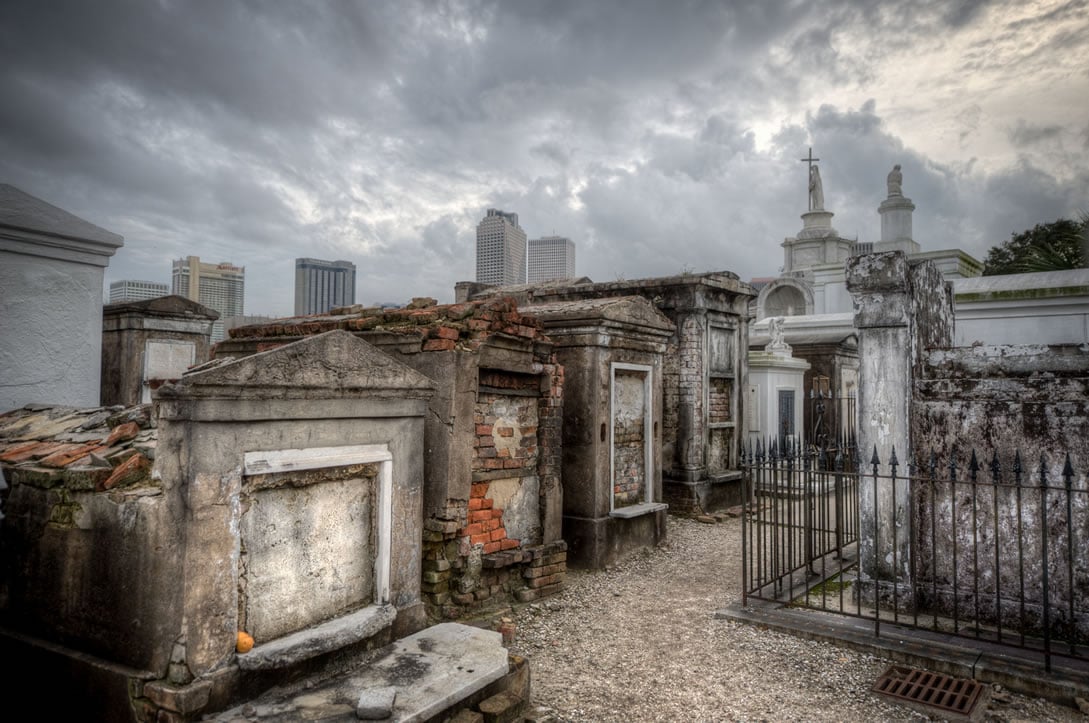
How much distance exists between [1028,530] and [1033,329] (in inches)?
274

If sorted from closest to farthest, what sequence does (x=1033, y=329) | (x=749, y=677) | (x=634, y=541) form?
(x=749, y=677)
(x=634, y=541)
(x=1033, y=329)

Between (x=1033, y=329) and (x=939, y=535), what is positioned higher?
(x=1033, y=329)

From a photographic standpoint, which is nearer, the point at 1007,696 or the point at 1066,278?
the point at 1007,696

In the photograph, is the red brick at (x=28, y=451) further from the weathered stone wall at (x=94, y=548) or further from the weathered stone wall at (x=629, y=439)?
the weathered stone wall at (x=629, y=439)

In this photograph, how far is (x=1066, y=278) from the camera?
11.4 metres

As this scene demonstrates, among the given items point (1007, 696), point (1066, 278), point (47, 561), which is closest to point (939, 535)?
point (1007, 696)

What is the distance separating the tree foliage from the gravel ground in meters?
13.1

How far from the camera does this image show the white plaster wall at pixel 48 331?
566 centimetres

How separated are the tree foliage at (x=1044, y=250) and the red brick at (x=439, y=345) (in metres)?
14.4

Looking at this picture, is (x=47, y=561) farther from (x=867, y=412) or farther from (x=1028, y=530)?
(x=1028, y=530)

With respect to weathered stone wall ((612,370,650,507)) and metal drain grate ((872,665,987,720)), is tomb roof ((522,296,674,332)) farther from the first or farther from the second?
metal drain grate ((872,665,987,720))

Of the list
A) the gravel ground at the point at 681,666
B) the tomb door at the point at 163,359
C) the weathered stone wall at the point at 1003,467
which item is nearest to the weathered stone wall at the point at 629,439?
the gravel ground at the point at 681,666

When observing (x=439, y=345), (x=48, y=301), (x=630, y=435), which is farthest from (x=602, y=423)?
(x=48, y=301)

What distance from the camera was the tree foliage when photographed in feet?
50.1
